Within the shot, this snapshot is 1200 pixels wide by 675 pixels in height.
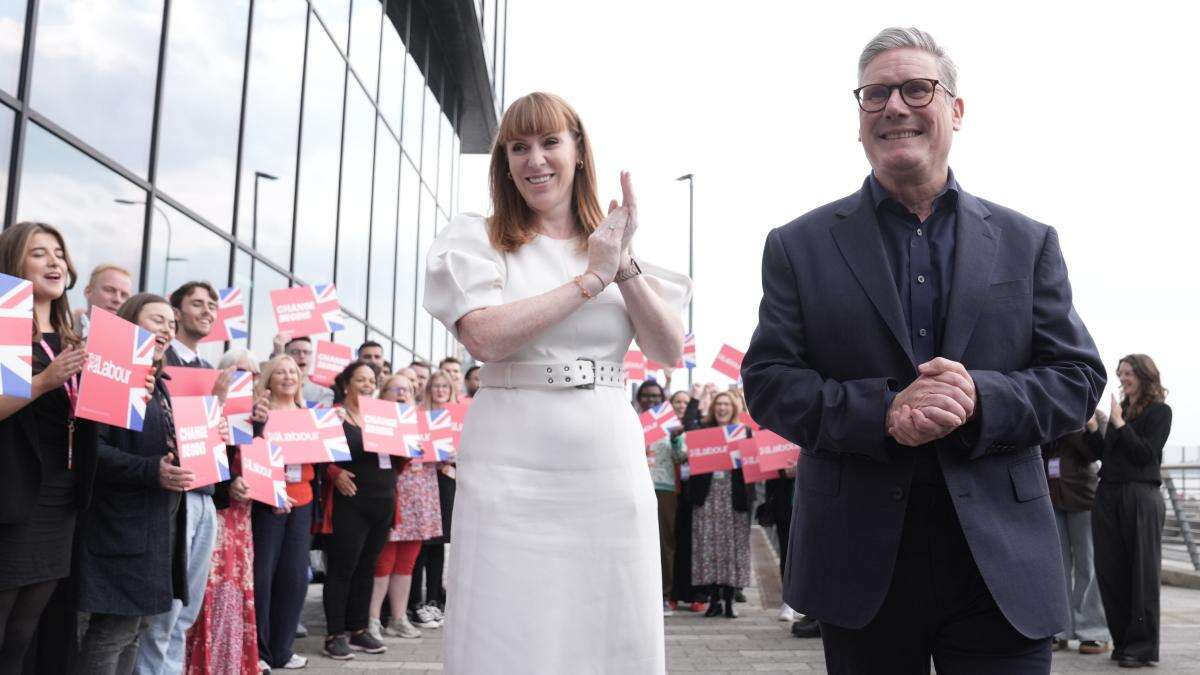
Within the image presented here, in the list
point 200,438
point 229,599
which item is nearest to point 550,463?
point 200,438

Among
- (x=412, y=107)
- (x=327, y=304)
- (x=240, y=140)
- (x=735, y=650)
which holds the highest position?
(x=412, y=107)

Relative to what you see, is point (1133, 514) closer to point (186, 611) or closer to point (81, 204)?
point (186, 611)

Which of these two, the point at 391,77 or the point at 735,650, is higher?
the point at 391,77

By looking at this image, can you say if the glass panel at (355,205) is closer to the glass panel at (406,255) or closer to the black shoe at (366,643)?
the glass panel at (406,255)

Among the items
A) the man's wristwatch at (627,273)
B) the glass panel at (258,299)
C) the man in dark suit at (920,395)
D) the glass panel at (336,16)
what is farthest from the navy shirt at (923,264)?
the glass panel at (336,16)

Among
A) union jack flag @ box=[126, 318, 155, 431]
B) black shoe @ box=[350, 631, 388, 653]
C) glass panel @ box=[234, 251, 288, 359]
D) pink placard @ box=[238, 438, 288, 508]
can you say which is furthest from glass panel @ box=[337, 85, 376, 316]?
union jack flag @ box=[126, 318, 155, 431]

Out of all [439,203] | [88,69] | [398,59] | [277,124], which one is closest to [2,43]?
[88,69]

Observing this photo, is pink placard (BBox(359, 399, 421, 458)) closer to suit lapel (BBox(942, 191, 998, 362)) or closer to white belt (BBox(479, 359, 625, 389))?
white belt (BBox(479, 359, 625, 389))

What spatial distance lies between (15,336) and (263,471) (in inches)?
102

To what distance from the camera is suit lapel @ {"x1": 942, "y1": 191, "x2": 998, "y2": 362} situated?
7.10ft

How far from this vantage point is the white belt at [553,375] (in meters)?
2.58

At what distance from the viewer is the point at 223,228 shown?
10.8 metres

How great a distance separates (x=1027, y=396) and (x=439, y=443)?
7.03m

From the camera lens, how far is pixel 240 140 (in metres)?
11.1
